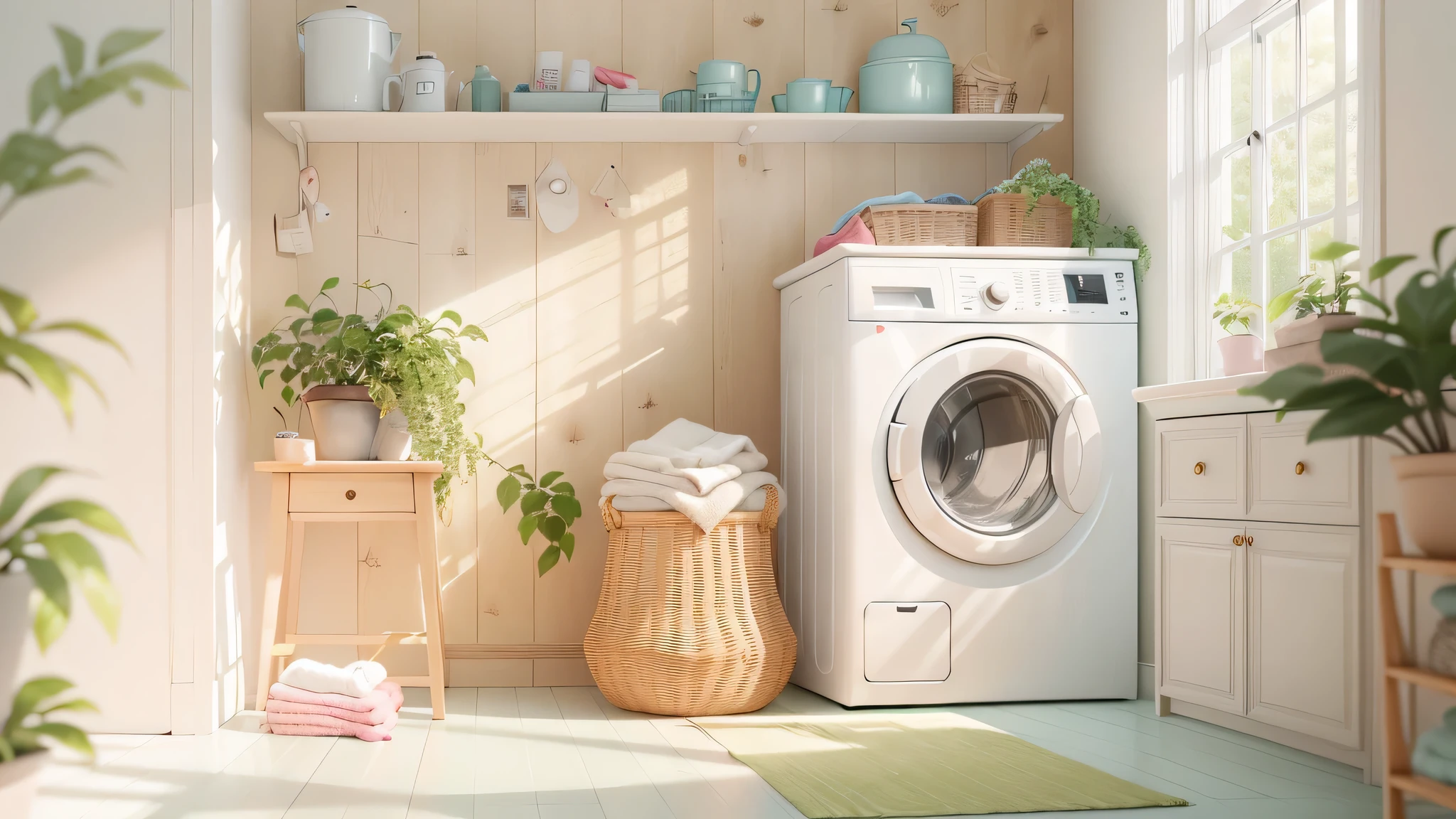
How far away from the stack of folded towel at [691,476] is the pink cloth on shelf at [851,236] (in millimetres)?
543

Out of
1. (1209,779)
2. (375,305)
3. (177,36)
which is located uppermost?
(177,36)

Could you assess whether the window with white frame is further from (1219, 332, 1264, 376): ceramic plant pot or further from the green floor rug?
the green floor rug

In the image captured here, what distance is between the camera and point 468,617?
9.56 ft

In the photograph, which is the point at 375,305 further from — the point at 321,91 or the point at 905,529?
the point at 905,529

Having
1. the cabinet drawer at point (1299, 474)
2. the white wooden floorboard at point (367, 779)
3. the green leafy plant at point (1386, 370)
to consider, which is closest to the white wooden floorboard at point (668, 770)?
the white wooden floorboard at point (367, 779)

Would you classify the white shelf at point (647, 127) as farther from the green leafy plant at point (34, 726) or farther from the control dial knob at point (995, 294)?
the green leafy plant at point (34, 726)

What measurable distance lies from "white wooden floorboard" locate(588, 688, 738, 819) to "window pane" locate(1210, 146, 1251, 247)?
5.61ft

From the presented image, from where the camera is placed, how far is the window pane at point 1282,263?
2342 mm

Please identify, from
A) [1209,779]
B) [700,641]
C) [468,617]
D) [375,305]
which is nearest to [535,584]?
[468,617]

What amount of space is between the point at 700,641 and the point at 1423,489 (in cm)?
147

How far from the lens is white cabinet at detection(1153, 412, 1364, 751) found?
1.86 meters

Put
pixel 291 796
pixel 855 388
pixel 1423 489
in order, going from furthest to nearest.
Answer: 1. pixel 855 388
2. pixel 291 796
3. pixel 1423 489

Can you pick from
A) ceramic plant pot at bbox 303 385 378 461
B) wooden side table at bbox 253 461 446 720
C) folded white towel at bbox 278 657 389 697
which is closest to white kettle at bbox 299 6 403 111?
ceramic plant pot at bbox 303 385 378 461

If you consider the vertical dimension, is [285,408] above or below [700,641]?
above
